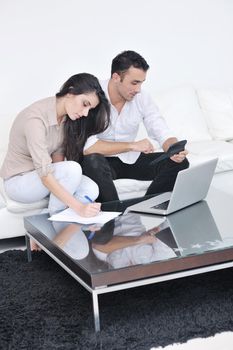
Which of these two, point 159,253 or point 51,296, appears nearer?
point 159,253

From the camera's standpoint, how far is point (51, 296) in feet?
8.86

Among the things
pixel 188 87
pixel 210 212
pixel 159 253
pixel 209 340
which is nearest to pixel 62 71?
pixel 188 87

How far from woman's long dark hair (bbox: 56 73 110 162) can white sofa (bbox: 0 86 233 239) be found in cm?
48

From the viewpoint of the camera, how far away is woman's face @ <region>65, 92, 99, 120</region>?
2986 mm

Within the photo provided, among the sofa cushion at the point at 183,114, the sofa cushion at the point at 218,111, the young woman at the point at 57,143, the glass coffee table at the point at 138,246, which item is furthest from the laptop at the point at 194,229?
the sofa cushion at the point at 218,111

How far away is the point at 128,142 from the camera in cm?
348

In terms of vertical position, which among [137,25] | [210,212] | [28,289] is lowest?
[28,289]

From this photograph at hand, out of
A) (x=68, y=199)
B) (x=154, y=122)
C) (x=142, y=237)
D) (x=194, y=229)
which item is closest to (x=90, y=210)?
(x=68, y=199)

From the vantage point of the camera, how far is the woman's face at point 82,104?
2986 millimetres

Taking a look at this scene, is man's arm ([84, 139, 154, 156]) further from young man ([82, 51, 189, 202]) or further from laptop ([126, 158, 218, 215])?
laptop ([126, 158, 218, 215])

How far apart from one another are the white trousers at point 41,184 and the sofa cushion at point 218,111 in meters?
1.45

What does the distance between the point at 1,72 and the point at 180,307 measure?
7.71 feet

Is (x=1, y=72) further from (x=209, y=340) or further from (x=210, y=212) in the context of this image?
(x=209, y=340)

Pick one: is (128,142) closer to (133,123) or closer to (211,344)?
(133,123)
